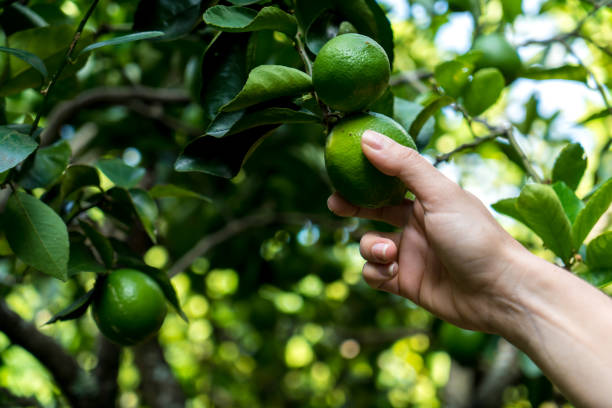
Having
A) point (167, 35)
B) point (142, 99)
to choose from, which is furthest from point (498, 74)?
point (142, 99)

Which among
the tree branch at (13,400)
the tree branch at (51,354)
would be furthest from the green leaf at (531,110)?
the tree branch at (13,400)

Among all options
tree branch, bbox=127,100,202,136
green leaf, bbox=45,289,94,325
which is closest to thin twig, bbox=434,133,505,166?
green leaf, bbox=45,289,94,325

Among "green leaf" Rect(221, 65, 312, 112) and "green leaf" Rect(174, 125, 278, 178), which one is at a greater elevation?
"green leaf" Rect(221, 65, 312, 112)

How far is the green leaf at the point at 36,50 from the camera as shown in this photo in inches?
36.4

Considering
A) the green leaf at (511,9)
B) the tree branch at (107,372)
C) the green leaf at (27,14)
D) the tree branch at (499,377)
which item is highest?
the green leaf at (27,14)

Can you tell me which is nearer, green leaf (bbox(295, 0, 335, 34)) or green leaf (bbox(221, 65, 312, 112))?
green leaf (bbox(221, 65, 312, 112))

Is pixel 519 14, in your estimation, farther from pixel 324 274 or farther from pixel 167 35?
pixel 324 274

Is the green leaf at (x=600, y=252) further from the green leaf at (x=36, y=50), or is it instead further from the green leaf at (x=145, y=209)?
the green leaf at (x=36, y=50)

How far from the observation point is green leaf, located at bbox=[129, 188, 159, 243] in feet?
3.36

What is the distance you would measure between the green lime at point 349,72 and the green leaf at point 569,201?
45cm

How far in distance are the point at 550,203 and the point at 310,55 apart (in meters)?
0.45

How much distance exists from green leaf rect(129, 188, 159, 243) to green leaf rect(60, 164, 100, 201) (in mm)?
73

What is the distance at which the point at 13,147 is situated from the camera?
2.41 feet

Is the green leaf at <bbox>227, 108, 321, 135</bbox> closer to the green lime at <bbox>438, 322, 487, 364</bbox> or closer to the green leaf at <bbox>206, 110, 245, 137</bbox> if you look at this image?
the green leaf at <bbox>206, 110, 245, 137</bbox>
